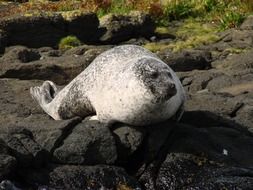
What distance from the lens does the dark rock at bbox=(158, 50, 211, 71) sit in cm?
1354

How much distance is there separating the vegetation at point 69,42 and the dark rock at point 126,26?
0.81 metres

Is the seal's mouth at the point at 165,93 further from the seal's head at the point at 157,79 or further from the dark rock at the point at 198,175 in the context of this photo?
the dark rock at the point at 198,175

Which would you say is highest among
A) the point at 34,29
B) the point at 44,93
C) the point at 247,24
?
the point at 44,93

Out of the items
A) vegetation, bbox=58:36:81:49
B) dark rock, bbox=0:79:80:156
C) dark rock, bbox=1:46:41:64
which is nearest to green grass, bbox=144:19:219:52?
vegetation, bbox=58:36:81:49

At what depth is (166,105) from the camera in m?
8.01

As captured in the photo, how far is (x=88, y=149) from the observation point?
788 cm

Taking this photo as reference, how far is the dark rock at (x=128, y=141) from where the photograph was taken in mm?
8086

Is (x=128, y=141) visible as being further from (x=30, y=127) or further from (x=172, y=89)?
(x=30, y=127)

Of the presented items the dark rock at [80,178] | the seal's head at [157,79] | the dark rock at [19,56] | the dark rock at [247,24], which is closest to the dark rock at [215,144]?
the seal's head at [157,79]

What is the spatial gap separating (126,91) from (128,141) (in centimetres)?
58

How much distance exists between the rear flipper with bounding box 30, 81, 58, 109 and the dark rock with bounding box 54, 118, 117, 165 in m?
2.24

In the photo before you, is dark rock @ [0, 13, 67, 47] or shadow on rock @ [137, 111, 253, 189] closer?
shadow on rock @ [137, 111, 253, 189]

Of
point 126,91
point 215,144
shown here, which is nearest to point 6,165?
point 126,91

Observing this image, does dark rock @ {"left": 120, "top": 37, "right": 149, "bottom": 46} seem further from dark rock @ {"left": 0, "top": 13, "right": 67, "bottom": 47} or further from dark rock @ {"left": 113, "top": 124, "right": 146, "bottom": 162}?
dark rock @ {"left": 113, "top": 124, "right": 146, "bottom": 162}
